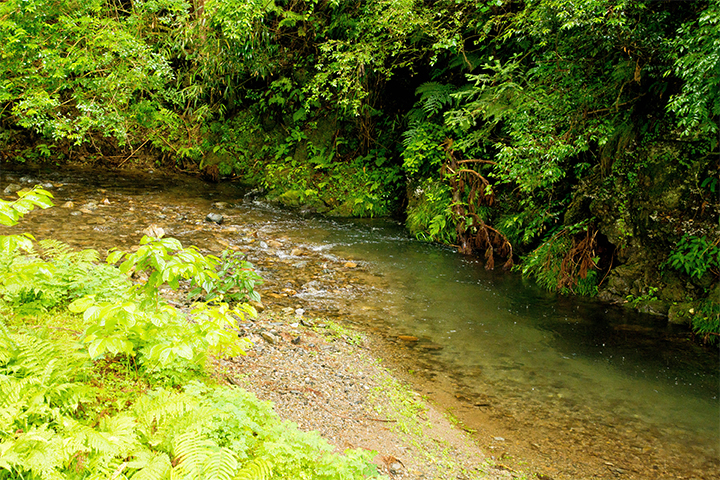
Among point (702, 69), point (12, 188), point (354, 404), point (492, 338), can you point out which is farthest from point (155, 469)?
point (12, 188)

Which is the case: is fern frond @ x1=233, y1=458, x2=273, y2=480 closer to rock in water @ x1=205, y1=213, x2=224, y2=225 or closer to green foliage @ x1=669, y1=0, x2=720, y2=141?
green foliage @ x1=669, y1=0, x2=720, y2=141

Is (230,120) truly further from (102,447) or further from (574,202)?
(102,447)

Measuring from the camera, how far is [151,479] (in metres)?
2.12

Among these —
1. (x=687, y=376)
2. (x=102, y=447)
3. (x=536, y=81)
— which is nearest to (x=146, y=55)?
(x=536, y=81)

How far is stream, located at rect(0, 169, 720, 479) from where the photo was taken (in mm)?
3883

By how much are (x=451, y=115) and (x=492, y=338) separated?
189 inches

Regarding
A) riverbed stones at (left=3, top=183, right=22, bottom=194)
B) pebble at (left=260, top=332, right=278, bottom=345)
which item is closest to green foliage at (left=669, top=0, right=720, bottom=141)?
pebble at (left=260, top=332, right=278, bottom=345)

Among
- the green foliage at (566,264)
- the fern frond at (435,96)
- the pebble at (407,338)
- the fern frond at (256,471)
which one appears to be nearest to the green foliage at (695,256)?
the green foliage at (566,264)

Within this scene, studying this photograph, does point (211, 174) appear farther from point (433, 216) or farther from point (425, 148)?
point (433, 216)

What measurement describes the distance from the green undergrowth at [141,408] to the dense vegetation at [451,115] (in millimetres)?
5072

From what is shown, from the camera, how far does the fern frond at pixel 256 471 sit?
2258mm

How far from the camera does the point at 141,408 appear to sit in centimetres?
252

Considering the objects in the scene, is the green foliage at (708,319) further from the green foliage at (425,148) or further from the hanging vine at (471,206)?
the green foliage at (425,148)

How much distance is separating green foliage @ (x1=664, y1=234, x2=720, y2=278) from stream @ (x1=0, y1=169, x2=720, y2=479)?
876 mm
